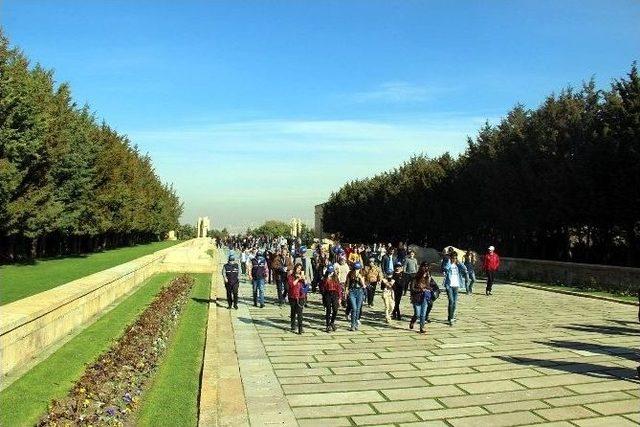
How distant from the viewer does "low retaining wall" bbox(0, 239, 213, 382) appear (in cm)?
870

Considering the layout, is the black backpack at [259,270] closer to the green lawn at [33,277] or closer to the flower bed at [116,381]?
the flower bed at [116,381]

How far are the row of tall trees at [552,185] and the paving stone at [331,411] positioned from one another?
17.7m

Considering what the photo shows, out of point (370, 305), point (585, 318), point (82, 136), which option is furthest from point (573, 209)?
point (82, 136)

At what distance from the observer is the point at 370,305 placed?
1783 cm

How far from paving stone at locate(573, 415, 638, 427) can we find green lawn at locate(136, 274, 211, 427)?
15.9ft

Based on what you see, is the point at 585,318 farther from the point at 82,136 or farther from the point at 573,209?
the point at 82,136

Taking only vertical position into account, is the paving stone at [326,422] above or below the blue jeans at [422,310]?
below

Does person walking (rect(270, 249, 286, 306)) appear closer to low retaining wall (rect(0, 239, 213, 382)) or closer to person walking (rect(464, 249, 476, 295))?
low retaining wall (rect(0, 239, 213, 382))

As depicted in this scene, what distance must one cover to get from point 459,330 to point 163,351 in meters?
6.95

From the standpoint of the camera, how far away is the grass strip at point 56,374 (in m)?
7.25

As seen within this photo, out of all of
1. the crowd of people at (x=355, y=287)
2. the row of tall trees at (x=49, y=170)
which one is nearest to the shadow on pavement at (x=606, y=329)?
the crowd of people at (x=355, y=287)

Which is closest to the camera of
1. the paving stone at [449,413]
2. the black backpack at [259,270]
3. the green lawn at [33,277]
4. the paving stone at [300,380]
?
the paving stone at [449,413]

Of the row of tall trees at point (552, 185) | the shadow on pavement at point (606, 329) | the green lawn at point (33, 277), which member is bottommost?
the shadow on pavement at point (606, 329)

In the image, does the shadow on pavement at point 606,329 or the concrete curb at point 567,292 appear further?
the concrete curb at point 567,292
